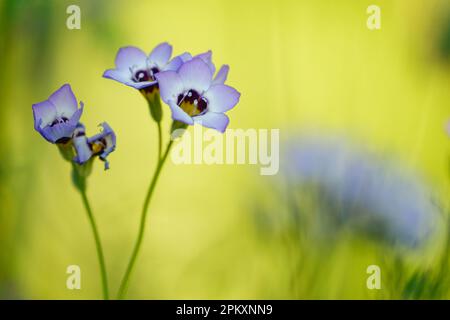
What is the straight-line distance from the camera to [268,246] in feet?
3.11

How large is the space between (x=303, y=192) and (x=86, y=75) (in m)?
0.43

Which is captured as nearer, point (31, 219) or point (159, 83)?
point (159, 83)

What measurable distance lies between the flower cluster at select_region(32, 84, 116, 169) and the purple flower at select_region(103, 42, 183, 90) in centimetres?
6

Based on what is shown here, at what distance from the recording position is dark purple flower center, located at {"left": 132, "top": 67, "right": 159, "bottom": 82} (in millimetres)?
692

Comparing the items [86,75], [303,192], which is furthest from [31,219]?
[303,192]

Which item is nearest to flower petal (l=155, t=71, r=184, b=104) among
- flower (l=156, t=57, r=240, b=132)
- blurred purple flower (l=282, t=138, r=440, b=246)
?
flower (l=156, t=57, r=240, b=132)

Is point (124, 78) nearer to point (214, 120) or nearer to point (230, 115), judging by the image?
point (214, 120)

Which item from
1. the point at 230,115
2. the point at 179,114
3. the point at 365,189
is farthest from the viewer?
the point at 230,115

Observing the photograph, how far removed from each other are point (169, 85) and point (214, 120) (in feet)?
0.18

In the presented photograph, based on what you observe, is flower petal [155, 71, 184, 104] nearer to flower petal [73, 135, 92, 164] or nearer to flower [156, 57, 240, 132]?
flower [156, 57, 240, 132]

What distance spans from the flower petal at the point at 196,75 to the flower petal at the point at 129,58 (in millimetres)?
73

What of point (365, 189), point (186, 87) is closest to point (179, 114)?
point (186, 87)

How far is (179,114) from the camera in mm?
625
